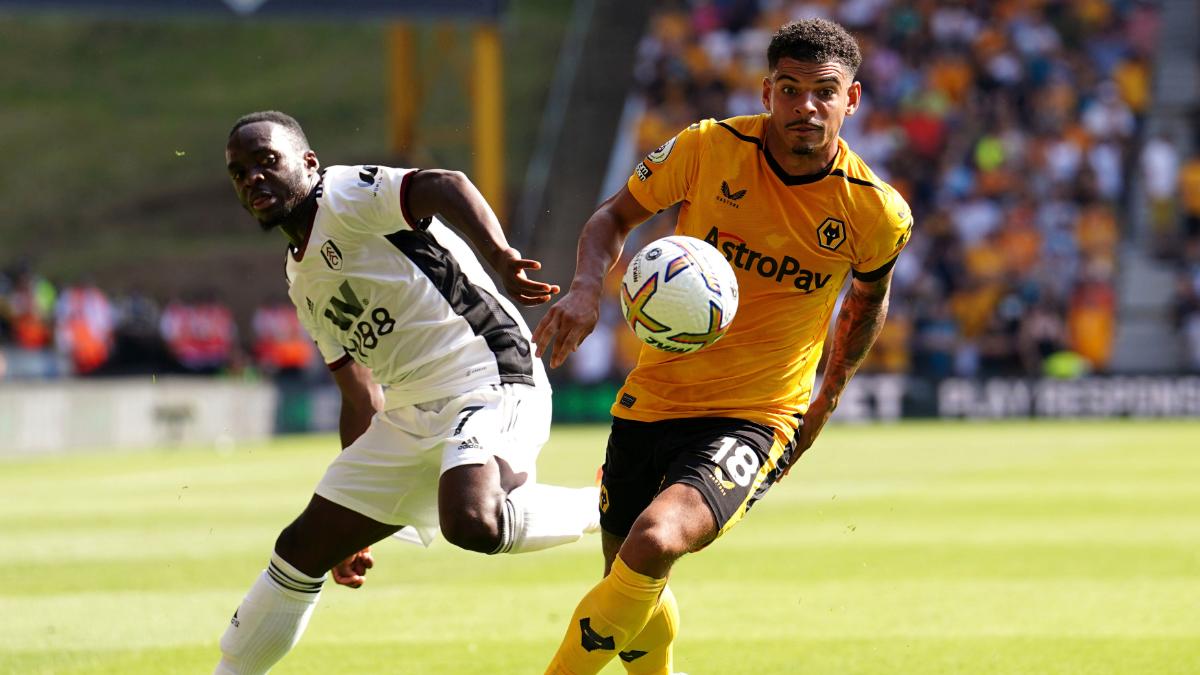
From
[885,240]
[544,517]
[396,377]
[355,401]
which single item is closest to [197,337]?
[355,401]

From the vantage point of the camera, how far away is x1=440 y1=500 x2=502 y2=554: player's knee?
564 centimetres

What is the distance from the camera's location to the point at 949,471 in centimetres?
1733

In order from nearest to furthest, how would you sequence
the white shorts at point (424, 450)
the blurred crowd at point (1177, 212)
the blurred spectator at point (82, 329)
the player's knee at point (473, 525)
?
the player's knee at point (473, 525) → the white shorts at point (424, 450) → the blurred crowd at point (1177, 212) → the blurred spectator at point (82, 329)

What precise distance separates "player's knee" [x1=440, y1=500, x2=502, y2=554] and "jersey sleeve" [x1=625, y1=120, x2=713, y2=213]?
1206mm

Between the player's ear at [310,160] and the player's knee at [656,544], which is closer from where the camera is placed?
the player's knee at [656,544]

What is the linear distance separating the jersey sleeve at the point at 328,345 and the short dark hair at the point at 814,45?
199 cm

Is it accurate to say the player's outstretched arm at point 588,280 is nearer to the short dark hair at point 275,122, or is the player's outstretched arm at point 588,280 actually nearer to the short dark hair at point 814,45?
the short dark hair at point 814,45

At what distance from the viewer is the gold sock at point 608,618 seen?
5.19 metres

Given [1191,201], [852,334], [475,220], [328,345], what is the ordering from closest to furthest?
[475,220]
[852,334]
[328,345]
[1191,201]

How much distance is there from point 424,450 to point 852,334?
5.40 feet

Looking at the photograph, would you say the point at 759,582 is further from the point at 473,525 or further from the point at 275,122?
the point at 275,122

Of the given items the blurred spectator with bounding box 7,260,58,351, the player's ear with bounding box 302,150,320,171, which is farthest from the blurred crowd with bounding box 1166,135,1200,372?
the player's ear with bounding box 302,150,320,171

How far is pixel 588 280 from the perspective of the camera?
5324 millimetres

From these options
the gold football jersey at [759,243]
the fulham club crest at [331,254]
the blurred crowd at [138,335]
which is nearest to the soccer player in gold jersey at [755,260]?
the gold football jersey at [759,243]
